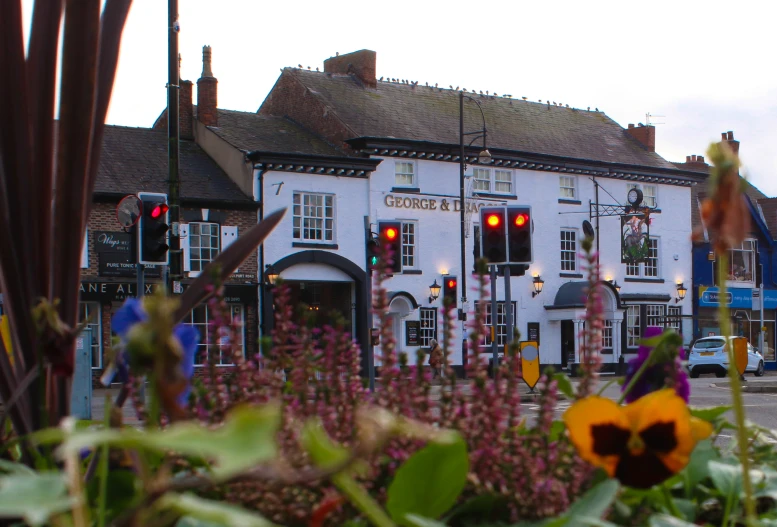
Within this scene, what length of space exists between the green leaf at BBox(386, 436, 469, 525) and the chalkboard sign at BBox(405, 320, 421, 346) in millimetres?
29968

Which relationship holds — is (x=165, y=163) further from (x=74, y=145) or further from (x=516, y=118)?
(x=74, y=145)

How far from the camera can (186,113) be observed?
101 ft

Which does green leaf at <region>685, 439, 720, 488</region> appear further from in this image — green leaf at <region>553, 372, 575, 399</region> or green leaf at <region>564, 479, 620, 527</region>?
green leaf at <region>564, 479, 620, 527</region>

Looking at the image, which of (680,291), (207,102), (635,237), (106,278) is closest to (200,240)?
(106,278)

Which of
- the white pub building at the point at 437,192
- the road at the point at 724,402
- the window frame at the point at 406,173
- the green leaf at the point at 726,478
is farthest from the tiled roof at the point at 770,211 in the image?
the green leaf at the point at 726,478

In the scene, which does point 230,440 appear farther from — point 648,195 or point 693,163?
point 693,163

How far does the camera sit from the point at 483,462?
54.1 inches

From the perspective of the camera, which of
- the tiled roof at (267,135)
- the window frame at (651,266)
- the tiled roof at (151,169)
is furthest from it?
the window frame at (651,266)

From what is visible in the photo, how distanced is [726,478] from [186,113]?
3046 cm

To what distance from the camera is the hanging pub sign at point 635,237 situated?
3528 cm

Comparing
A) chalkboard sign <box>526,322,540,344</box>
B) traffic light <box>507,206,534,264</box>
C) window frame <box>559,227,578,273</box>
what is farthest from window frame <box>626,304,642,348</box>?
traffic light <box>507,206,534,264</box>

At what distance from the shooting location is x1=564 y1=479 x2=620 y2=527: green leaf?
1097 mm

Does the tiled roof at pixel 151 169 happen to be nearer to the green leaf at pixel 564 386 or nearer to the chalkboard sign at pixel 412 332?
the chalkboard sign at pixel 412 332

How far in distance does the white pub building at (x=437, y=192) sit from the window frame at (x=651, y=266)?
0.28 ft
